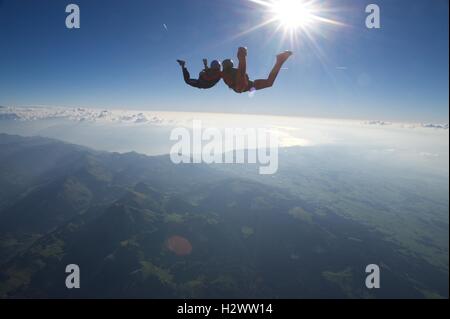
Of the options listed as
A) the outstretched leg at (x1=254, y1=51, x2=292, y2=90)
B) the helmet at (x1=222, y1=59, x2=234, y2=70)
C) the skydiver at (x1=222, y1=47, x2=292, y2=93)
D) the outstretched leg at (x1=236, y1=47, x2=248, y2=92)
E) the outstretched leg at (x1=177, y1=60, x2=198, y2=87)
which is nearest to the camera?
the outstretched leg at (x1=236, y1=47, x2=248, y2=92)

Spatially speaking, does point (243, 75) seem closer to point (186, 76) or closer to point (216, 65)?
point (216, 65)

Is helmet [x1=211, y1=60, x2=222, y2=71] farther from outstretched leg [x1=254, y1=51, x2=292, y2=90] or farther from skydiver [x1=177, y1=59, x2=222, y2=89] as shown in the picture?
outstretched leg [x1=254, y1=51, x2=292, y2=90]

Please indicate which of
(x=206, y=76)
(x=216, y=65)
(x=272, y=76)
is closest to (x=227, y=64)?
(x=216, y=65)

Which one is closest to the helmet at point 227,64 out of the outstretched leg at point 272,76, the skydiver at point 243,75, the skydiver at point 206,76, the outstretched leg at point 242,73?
the skydiver at point 243,75

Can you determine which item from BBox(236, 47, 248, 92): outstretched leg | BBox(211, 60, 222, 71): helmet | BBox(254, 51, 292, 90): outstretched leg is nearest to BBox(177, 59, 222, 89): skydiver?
BBox(211, 60, 222, 71): helmet

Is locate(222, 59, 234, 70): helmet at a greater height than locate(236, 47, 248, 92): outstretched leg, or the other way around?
locate(222, 59, 234, 70): helmet

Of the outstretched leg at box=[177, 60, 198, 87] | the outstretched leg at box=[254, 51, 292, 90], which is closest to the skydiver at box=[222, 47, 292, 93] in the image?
the outstretched leg at box=[254, 51, 292, 90]

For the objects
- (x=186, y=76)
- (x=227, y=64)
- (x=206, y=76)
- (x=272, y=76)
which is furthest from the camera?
(x=186, y=76)

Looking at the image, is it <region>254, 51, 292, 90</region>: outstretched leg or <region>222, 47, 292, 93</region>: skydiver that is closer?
<region>222, 47, 292, 93</region>: skydiver

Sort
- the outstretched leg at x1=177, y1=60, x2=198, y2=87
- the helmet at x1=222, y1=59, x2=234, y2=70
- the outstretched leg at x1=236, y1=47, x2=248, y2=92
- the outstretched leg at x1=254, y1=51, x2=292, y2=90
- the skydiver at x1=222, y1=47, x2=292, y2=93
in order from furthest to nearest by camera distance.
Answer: the outstretched leg at x1=177, y1=60, x2=198, y2=87 < the outstretched leg at x1=254, y1=51, x2=292, y2=90 < the helmet at x1=222, y1=59, x2=234, y2=70 < the skydiver at x1=222, y1=47, x2=292, y2=93 < the outstretched leg at x1=236, y1=47, x2=248, y2=92

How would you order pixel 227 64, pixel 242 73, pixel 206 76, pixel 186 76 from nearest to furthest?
1. pixel 242 73
2. pixel 227 64
3. pixel 206 76
4. pixel 186 76
